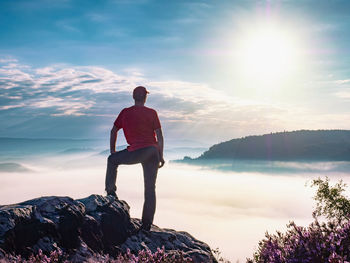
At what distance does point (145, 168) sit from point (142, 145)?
27.5 inches

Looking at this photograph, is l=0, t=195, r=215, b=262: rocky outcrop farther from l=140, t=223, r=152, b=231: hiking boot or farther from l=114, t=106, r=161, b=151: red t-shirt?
l=114, t=106, r=161, b=151: red t-shirt

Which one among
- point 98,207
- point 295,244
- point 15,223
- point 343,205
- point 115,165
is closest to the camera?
point 295,244

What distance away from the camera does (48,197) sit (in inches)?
328

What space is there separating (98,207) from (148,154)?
198cm

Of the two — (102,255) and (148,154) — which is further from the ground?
(148,154)

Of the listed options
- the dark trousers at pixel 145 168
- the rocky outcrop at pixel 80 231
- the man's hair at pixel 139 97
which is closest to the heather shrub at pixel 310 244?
the rocky outcrop at pixel 80 231

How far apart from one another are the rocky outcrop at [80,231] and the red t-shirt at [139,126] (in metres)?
1.90

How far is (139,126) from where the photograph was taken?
955 cm

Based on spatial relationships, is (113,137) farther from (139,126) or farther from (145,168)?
(145,168)

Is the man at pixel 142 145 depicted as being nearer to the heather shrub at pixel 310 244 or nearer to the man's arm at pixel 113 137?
the man's arm at pixel 113 137

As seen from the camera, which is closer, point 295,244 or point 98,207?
point 295,244

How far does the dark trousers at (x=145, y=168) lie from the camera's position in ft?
31.1

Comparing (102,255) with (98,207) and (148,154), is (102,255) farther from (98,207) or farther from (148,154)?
(148,154)

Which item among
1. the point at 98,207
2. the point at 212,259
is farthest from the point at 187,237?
the point at 98,207
